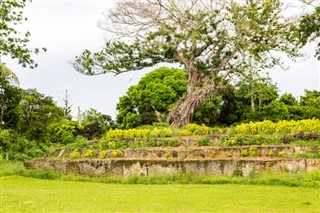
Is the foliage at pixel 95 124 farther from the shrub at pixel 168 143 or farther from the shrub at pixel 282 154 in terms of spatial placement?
the shrub at pixel 282 154

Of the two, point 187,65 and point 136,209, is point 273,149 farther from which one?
point 187,65

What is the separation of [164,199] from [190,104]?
42.0 ft

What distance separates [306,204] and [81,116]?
27.2 m

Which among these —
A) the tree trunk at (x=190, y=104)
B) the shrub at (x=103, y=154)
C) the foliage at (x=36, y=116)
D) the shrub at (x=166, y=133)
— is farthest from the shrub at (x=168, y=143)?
the foliage at (x=36, y=116)

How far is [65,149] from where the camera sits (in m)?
15.8

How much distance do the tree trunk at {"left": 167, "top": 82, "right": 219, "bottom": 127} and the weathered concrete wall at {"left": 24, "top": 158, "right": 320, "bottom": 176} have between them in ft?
26.2

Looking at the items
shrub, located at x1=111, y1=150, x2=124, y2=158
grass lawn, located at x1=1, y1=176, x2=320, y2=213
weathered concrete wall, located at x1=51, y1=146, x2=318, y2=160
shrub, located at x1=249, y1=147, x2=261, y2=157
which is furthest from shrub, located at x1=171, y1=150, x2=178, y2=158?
grass lawn, located at x1=1, y1=176, x2=320, y2=213

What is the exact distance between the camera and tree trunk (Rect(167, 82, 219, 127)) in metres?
20.9

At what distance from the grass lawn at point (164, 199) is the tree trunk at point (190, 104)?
10619 mm

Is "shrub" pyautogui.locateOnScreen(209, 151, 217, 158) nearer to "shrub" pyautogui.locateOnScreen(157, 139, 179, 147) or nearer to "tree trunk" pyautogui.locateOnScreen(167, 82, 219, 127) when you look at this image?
"shrub" pyautogui.locateOnScreen(157, 139, 179, 147)

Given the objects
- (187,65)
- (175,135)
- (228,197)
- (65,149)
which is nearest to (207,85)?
(187,65)

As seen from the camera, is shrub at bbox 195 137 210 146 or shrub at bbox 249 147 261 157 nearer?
shrub at bbox 249 147 261 157

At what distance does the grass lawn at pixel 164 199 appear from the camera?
24.2 ft

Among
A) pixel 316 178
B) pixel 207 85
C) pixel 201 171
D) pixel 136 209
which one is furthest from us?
pixel 207 85
